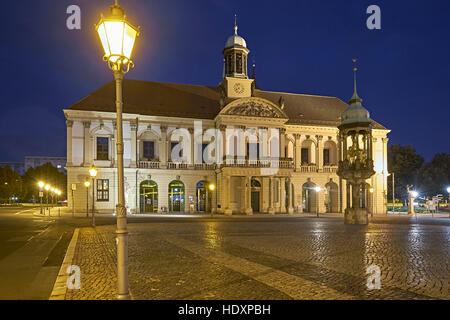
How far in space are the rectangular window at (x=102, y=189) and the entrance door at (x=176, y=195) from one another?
7.32 meters

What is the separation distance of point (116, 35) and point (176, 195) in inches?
1579

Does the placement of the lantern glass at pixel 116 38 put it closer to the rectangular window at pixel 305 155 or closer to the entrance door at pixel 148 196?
the entrance door at pixel 148 196

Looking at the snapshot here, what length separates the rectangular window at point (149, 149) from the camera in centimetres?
4444

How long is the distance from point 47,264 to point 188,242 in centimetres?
586

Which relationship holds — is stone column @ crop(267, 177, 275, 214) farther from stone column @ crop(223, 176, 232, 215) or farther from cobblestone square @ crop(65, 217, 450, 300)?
cobblestone square @ crop(65, 217, 450, 300)

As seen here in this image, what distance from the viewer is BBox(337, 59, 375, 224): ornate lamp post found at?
1019 inches

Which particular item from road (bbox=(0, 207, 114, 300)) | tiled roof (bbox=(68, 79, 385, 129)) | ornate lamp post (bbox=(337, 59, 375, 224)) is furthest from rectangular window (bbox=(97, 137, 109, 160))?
road (bbox=(0, 207, 114, 300))

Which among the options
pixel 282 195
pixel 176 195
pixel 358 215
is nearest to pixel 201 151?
pixel 176 195

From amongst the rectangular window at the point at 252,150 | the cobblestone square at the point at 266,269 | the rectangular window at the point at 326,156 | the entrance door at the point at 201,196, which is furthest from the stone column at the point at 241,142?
the cobblestone square at the point at 266,269

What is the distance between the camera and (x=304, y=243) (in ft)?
49.5
